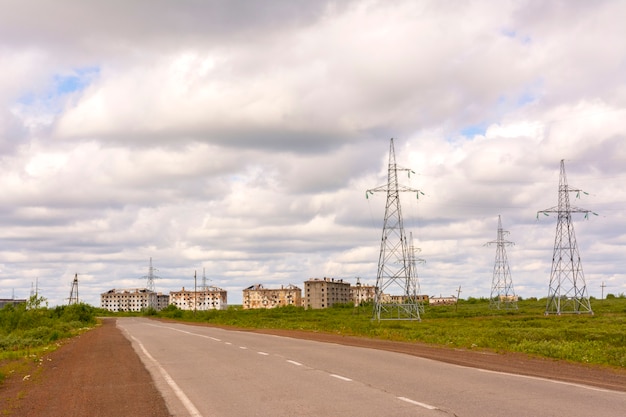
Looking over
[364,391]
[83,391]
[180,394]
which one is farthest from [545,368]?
[83,391]

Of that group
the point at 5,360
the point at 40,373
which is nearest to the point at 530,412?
the point at 40,373

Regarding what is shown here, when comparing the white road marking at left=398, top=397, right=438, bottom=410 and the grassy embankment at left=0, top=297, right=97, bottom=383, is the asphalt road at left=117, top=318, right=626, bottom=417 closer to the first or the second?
the white road marking at left=398, top=397, right=438, bottom=410

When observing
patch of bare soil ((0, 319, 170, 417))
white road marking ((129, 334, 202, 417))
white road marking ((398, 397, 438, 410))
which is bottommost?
patch of bare soil ((0, 319, 170, 417))

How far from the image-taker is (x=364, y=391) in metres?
13.6

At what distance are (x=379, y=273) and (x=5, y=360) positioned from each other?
35374 millimetres

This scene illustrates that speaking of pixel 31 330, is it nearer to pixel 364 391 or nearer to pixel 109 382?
pixel 109 382

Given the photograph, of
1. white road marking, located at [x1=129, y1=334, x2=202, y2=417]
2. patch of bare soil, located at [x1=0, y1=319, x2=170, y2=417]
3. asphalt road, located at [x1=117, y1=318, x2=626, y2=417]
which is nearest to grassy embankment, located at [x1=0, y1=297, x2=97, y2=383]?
patch of bare soil, located at [x1=0, y1=319, x2=170, y2=417]

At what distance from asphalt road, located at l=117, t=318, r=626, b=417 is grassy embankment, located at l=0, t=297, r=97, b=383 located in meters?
7.69

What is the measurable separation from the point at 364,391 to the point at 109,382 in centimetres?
743

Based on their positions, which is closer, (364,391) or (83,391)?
(364,391)

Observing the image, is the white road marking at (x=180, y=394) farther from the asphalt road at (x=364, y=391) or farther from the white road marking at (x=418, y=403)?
the white road marking at (x=418, y=403)

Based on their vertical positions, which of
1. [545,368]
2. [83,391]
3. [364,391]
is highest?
[364,391]

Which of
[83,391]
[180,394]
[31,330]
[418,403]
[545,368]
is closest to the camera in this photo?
[418,403]

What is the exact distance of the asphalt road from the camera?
36.9ft
